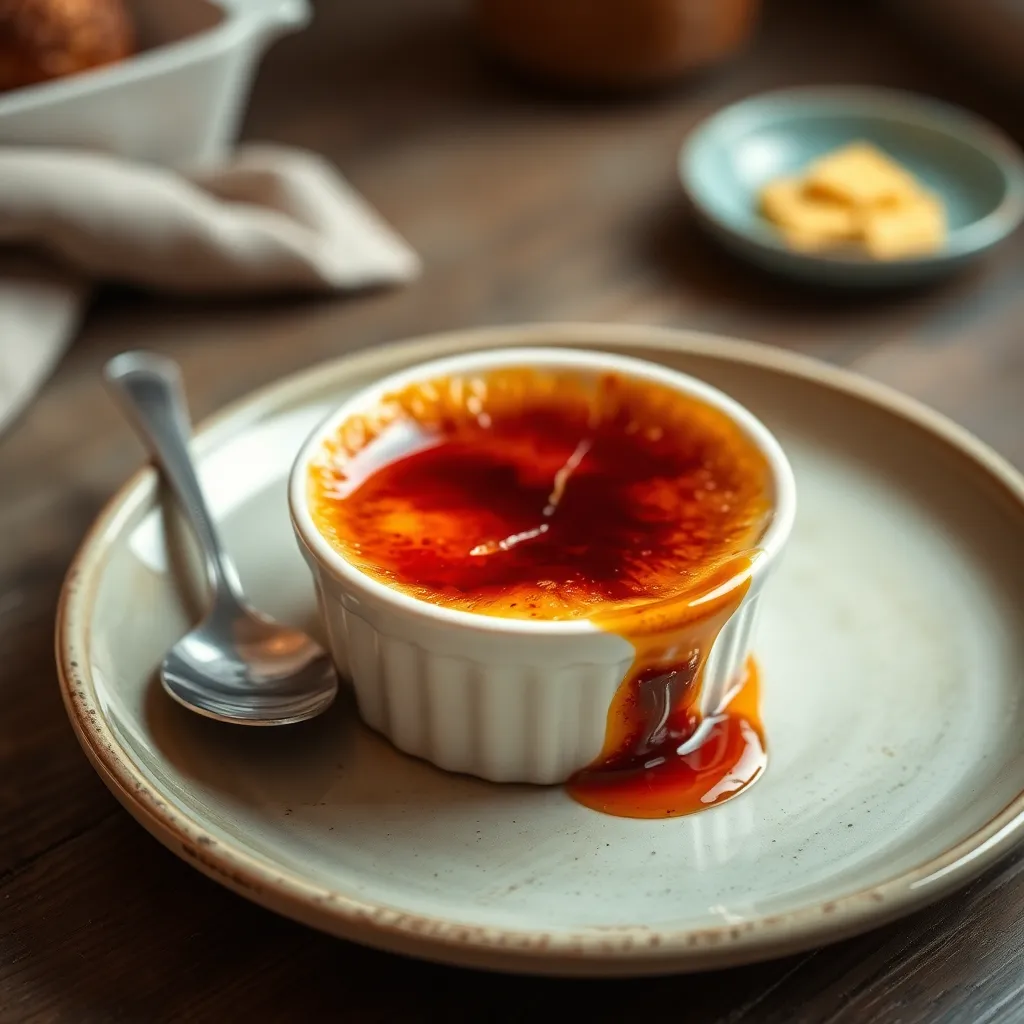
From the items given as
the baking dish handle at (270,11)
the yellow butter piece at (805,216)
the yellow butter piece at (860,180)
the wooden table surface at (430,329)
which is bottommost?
the wooden table surface at (430,329)

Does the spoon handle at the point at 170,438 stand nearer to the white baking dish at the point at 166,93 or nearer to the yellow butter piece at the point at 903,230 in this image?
the white baking dish at the point at 166,93

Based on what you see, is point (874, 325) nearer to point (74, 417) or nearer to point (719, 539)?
point (719, 539)

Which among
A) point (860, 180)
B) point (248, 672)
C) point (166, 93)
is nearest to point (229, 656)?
point (248, 672)

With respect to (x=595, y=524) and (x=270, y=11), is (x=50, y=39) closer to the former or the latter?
(x=270, y=11)

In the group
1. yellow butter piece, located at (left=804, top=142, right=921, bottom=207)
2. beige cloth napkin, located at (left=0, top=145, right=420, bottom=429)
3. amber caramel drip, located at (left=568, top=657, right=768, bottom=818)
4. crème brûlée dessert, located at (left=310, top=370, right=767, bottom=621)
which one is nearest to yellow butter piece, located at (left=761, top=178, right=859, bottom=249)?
yellow butter piece, located at (left=804, top=142, right=921, bottom=207)

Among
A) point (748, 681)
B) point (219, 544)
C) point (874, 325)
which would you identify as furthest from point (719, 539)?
point (874, 325)

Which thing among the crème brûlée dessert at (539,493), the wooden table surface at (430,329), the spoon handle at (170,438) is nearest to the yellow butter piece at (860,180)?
the wooden table surface at (430,329)

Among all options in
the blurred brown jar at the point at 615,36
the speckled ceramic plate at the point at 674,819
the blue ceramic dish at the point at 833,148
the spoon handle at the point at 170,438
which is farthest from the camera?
the blurred brown jar at the point at 615,36
